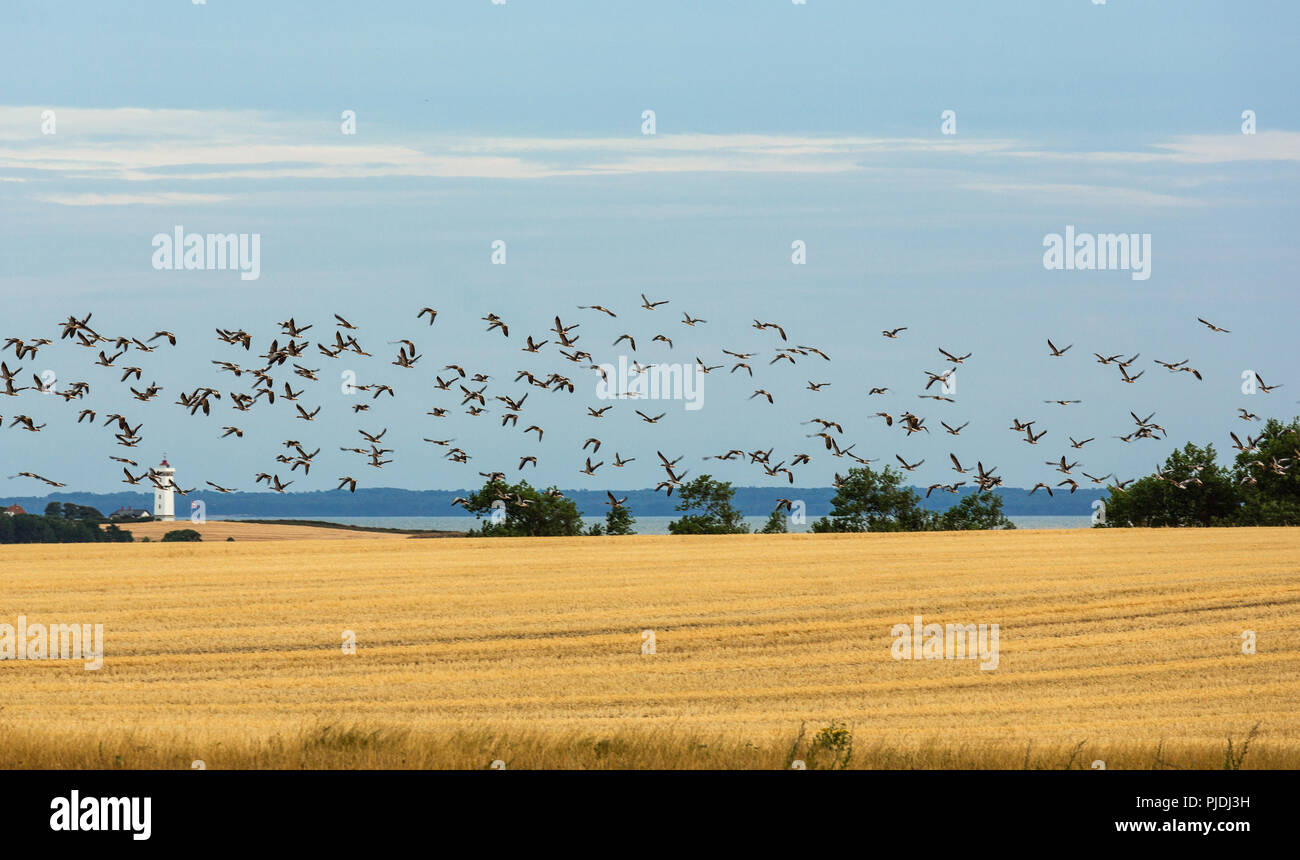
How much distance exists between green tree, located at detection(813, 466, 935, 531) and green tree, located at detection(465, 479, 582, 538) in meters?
17.7

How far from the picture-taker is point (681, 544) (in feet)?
200

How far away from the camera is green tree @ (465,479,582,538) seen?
261 feet

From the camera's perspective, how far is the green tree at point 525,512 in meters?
79.7

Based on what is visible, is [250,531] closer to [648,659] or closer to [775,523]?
[775,523]

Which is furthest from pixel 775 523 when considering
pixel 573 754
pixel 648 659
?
pixel 573 754

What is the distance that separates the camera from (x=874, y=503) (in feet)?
284

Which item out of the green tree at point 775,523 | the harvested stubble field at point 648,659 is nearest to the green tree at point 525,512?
the green tree at point 775,523

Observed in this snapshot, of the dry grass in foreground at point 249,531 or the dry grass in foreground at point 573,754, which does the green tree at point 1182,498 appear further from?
the dry grass in foreground at point 573,754

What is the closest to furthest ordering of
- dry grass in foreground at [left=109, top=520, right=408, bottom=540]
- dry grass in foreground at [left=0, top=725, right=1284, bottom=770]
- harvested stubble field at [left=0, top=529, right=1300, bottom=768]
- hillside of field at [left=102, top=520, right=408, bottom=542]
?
dry grass in foreground at [left=0, top=725, right=1284, bottom=770], harvested stubble field at [left=0, top=529, right=1300, bottom=768], dry grass in foreground at [left=109, top=520, right=408, bottom=540], hillside of field at [left=102, top=520, right=408, bottom=542]

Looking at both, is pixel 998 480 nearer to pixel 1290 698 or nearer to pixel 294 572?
pixel 1290 698

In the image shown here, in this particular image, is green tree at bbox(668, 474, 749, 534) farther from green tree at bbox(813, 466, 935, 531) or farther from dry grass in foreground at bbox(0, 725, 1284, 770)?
dry grass in foreground at bbox(0, 725, 1284, 770)

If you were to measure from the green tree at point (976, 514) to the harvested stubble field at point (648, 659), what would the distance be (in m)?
30.5
